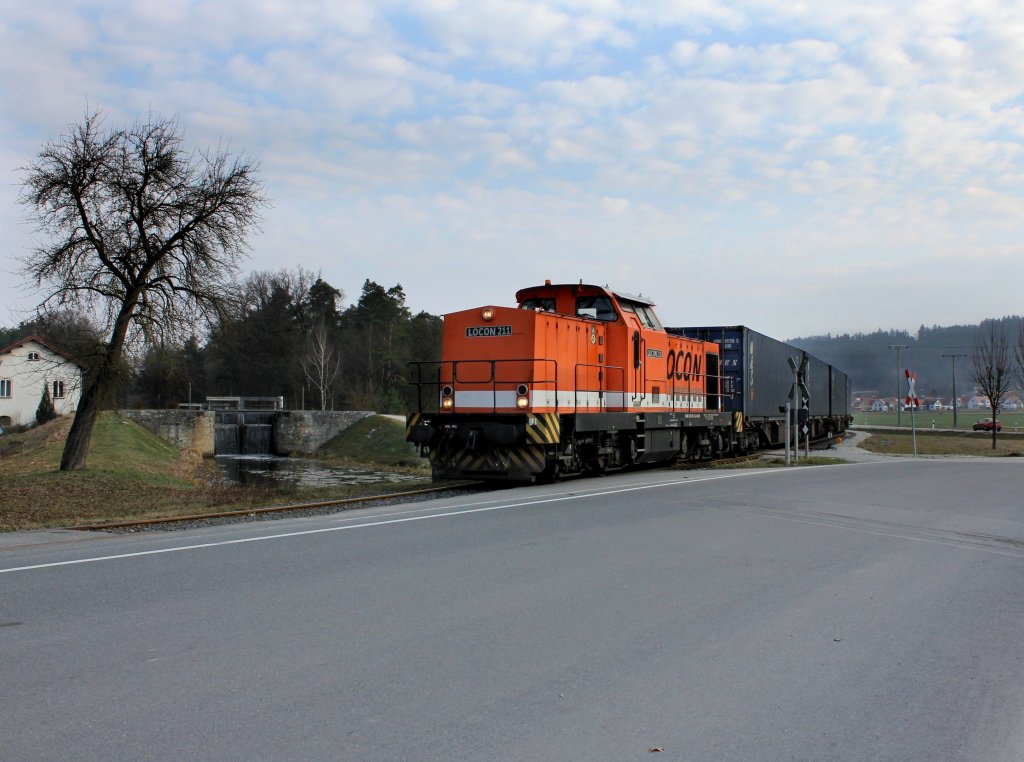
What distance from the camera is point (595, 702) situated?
4.28 metres

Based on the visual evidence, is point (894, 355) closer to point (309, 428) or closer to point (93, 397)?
point (309, 428)

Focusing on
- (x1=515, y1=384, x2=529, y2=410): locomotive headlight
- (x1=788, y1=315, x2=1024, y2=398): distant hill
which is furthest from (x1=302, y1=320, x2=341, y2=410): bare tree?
(x1=788, y1=315, x2=1024, y2=398): distant hill

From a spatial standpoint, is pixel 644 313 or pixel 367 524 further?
pixel 644 313

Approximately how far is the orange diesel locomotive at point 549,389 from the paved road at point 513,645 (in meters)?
5.68

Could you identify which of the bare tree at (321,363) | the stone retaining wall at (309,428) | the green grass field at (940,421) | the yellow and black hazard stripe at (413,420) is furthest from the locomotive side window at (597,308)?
the green grass field at (940,421)

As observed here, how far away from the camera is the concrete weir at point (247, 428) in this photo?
50594 millimetres

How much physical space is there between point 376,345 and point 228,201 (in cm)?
5415

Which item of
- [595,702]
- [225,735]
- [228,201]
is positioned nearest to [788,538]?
[595,702]

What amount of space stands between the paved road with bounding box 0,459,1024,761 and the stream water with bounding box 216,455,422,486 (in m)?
19.6

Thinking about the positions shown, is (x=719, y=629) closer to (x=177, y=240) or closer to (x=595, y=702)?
(x=595, y=702)

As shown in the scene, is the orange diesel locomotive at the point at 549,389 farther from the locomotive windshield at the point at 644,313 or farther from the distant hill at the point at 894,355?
the distant hill at the point at 894,355

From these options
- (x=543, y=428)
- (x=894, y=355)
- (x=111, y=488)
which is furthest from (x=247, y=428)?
(x=894, y=355)

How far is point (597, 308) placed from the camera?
57.4 feet

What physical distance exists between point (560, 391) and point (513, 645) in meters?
11.0
